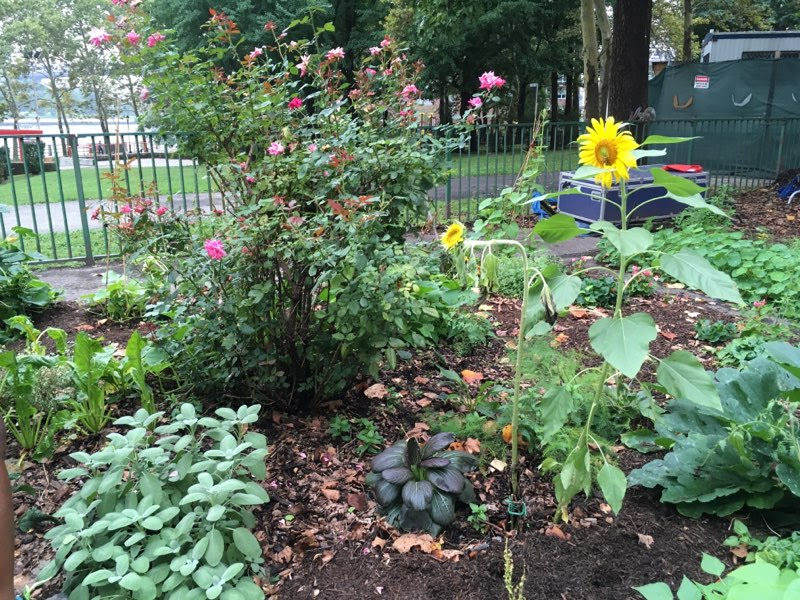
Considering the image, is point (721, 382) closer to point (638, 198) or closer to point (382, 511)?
point (382, 511)

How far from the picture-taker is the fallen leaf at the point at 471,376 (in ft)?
11.5

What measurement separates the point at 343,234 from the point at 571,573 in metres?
1.56

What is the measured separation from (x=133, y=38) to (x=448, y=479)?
2396 mm

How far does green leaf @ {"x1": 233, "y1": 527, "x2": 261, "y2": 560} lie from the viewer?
193 cm

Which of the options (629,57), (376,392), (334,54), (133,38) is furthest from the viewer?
(629,57)

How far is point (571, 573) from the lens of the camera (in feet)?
6.89

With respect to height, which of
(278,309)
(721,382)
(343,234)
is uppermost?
(343,234)

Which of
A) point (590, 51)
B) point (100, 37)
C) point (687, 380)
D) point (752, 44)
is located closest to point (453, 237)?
point (687, 380)

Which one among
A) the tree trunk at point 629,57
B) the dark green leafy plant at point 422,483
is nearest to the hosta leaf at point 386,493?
the dark green leafy plant at point 422,483

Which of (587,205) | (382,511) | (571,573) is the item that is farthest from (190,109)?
(587,205)

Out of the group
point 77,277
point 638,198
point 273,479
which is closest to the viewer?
point 273,479

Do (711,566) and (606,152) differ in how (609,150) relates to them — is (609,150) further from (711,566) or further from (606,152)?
(711,566)

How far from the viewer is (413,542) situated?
2.25 metres

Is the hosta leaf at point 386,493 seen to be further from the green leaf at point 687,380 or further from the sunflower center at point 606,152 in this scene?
the sunflower center at point 606,152
